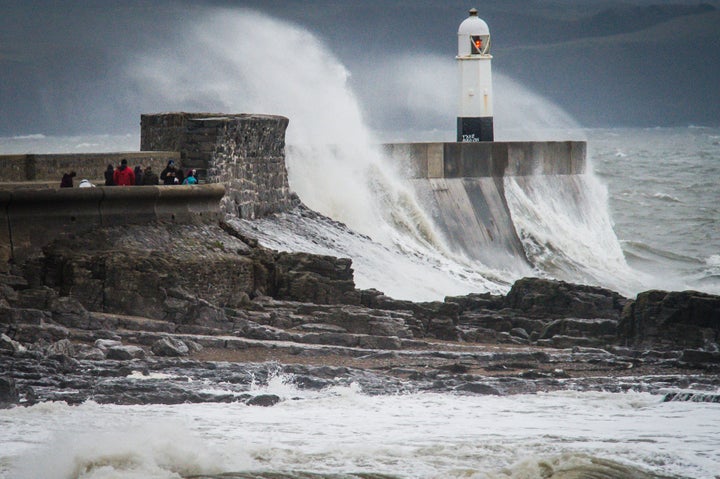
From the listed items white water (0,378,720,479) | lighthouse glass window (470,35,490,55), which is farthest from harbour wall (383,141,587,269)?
white water (0,378,720,479)

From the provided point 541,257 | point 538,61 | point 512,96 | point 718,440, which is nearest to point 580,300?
point 718,440

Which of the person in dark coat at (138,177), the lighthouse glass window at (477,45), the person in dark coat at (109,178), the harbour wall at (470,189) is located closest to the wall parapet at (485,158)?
the harbour wall at (470,189)

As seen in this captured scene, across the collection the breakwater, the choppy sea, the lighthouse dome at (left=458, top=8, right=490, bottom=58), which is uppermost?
the lighthouse dome at (left=458, top=8, right=490, bottom=58)

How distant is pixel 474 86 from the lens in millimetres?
25031

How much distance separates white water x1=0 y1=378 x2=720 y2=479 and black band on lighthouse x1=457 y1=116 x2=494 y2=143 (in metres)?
13.3

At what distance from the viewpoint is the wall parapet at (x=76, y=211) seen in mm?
13711

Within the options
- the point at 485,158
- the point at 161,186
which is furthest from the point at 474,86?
the point at 161,186

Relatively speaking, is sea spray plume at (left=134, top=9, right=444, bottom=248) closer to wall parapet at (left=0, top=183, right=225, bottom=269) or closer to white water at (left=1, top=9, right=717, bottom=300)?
white water at (left=1, top=9, right=717, bottom=300)

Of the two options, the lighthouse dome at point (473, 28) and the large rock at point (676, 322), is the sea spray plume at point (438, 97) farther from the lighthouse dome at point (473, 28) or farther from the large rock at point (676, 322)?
the large rock at point (676, 322)

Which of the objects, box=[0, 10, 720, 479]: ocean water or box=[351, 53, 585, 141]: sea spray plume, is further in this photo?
box=[351, 53, 585, 141]: sea spray plume

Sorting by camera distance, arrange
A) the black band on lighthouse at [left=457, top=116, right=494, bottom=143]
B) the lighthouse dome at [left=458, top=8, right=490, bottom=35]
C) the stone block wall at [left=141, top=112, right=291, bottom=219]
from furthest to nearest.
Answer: the lighthouse dome at [left=458, top=8, right=490, bottom=35], the black band on lighthouse at [left=457, top=116, right=494, bottom=143], the stone block wall at [left=141, top=112, right=291, bottom=219]

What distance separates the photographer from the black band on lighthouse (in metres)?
24.8

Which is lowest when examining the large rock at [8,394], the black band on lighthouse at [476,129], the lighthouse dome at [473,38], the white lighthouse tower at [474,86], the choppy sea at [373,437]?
the choppy sea at [373,437]

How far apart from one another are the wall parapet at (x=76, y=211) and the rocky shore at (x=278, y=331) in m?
0.15
